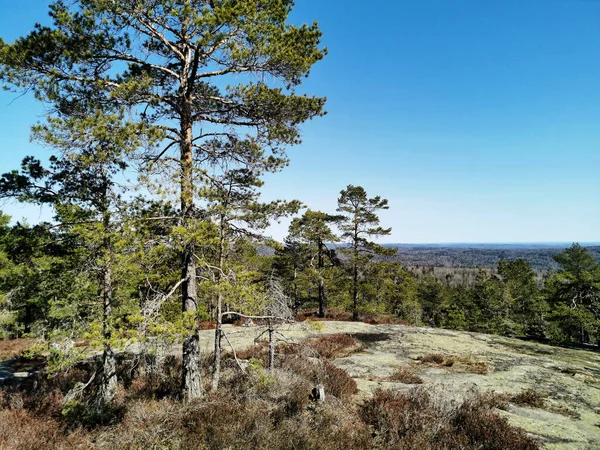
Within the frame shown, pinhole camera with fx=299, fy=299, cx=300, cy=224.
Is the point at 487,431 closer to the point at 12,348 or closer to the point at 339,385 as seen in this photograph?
the point at 339,385

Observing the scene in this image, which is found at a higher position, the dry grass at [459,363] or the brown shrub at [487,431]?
the brown shrub at [487,431]

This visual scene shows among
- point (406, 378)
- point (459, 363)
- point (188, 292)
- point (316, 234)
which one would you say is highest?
point (316, 234)

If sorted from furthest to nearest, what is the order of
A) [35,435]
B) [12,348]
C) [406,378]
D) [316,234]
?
[316,234]
[12,348]
[406,378]
[35,435]

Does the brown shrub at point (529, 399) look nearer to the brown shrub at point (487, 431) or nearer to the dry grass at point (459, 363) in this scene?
the brown shrub at point (487, 431)

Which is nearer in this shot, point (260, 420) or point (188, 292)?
point (260, 420)

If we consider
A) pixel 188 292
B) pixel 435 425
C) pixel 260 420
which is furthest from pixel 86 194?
pixel 435 425

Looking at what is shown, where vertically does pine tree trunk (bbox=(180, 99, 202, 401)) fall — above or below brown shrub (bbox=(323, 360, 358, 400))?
above

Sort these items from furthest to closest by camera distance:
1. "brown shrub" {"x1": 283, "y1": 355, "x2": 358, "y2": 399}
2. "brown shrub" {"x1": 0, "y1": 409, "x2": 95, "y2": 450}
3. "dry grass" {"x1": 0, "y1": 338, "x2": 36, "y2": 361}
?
"dry grass" {"x1": 0, "y1": 338, "x2": 36, "y2": 361} → "brown shrub" {"x1": 283, "y1": 355, "x2": 358, "y2": 399} → "brown shrub" {"x1": 0, "y1": 409, "x2": 95, "y2": 450}

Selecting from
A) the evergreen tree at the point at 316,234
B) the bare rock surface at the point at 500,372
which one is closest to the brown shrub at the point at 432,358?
the bare rock surface at the point at 500,372

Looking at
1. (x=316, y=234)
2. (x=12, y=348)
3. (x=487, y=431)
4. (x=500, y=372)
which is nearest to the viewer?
(x=487, y=431)

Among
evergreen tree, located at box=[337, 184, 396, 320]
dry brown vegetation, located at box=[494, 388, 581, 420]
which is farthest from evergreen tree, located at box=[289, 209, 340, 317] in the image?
dry brown vegetation, located at box=[494, 388, 581, 420]

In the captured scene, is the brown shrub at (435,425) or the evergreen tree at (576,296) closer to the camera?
the brown shrub at (435,425)

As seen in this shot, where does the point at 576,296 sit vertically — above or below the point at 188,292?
below

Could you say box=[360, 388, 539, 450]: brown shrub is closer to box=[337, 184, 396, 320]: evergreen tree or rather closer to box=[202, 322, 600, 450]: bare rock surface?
box=[202, 322, 600, 450]: bare rock surface
